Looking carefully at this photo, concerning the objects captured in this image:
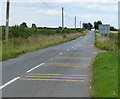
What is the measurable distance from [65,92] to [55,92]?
0.31m

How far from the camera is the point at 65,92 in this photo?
1091 centimetres

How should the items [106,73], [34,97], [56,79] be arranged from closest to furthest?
[34,97]
[56,79]
[106,73]

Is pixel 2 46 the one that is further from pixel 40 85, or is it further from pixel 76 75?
pixel 40 85

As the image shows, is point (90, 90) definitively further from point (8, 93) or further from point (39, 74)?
point (39, 74)

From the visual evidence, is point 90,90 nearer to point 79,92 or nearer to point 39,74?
point 79,92

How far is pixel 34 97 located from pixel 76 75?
5.70 metres

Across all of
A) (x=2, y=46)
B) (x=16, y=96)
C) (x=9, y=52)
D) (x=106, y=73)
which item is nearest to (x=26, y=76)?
(x=106, y=73)

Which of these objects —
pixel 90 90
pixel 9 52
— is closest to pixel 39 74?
pixel 90 90

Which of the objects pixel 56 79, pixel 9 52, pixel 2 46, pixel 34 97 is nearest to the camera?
pixel 34 97

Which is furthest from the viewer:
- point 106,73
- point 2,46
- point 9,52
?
point 2,46

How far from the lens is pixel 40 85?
1225cm

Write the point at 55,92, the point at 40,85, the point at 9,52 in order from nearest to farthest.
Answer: the point at 55,92
the point at 40,85
the point at 9,52

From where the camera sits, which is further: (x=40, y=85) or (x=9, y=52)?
(x=9, y=52)

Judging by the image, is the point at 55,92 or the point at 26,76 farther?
the point at 26,76
